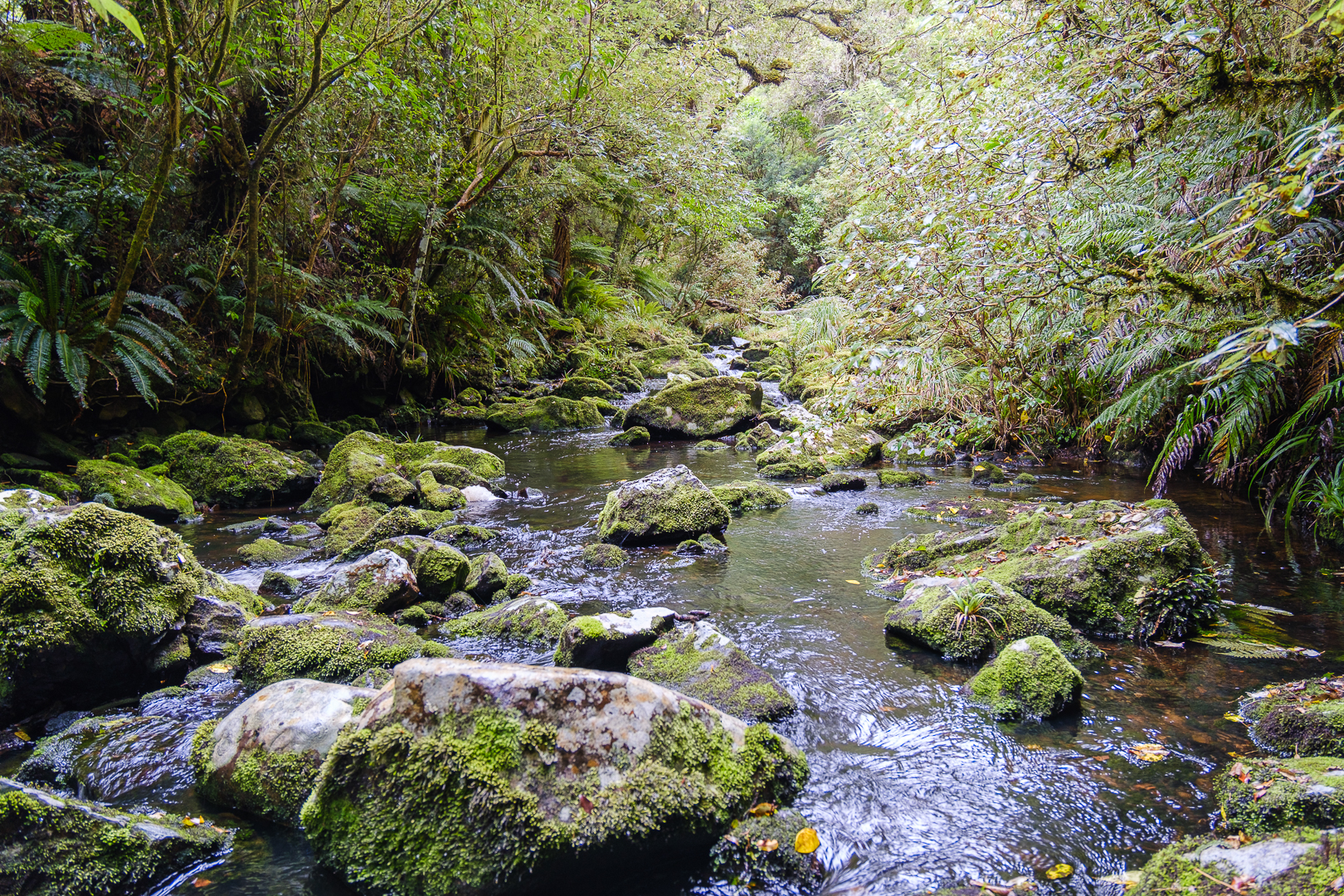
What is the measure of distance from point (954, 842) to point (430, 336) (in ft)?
38.9

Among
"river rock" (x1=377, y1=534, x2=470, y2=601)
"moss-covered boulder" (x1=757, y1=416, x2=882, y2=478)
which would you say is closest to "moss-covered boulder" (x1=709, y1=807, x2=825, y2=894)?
"river rock" (x1=377, y1=534, x2=470, y2=601)

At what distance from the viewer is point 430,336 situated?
12289 millimetres

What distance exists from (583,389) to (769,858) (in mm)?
13322

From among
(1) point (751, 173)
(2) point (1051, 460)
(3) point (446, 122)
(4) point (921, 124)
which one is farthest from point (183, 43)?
(1) point (751, 173)

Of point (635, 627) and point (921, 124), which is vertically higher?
point (921, 124)

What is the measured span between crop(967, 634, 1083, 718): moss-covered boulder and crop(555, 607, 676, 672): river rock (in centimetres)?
179

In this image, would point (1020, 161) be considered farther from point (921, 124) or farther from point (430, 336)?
point (430, 336)

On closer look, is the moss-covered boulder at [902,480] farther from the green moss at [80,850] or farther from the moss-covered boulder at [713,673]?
the green moss at [80,850]

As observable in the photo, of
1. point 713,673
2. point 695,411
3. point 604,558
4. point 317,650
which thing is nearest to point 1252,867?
point 713,673

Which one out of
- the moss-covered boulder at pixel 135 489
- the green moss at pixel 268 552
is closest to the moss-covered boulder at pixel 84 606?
the green moss at pixel 268 552

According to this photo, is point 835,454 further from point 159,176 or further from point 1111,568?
point 159,176

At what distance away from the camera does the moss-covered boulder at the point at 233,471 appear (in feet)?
24.7

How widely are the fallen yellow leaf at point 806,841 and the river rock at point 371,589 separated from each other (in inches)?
127

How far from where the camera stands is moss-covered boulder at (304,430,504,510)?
745 cm
